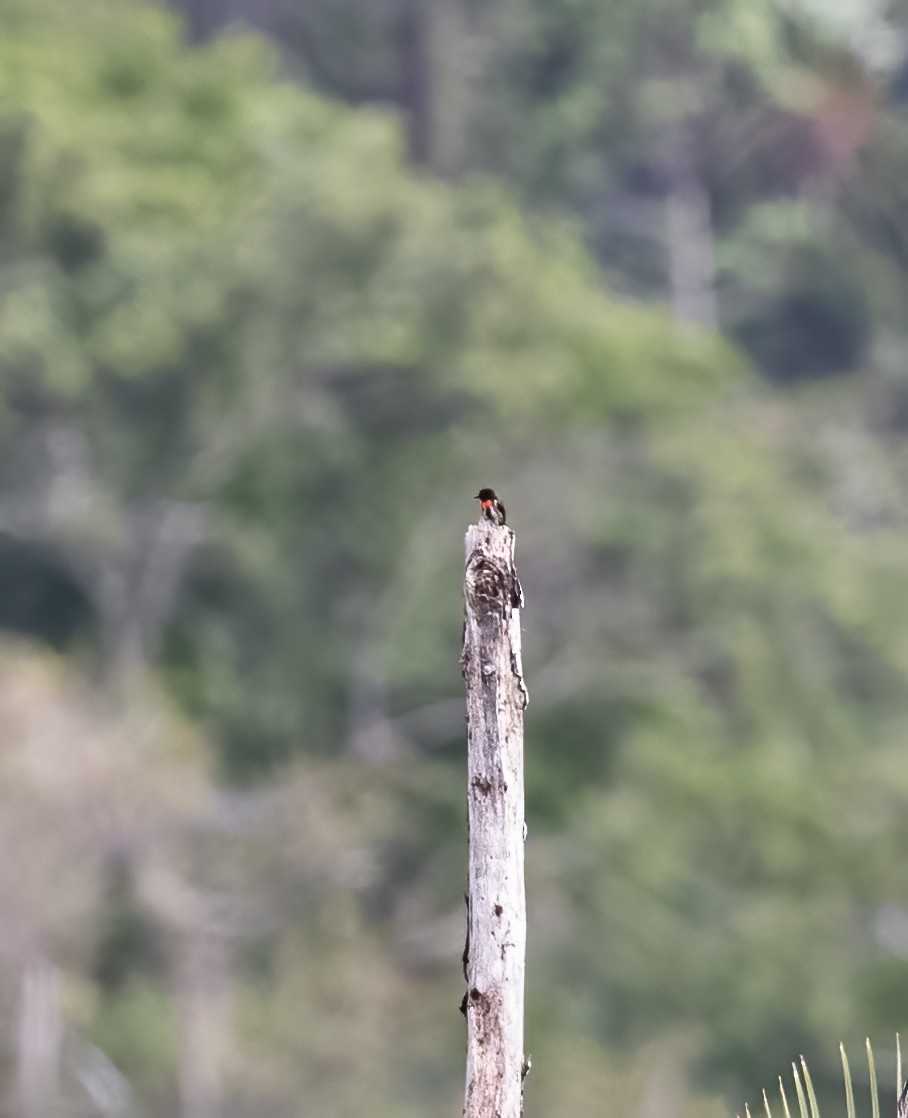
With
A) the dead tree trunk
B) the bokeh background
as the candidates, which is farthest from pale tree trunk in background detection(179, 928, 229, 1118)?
the dead tree trunk

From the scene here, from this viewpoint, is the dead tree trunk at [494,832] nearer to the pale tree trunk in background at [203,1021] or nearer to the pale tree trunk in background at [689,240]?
the pale tree trunk in background at [203,1021]

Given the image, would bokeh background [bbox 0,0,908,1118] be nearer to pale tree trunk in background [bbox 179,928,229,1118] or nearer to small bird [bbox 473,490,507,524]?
pale tree trunk in background [bbox 179,928,229,1118]

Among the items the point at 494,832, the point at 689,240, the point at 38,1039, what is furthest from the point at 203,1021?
the point at 689,240

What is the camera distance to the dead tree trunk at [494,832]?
3.86 m

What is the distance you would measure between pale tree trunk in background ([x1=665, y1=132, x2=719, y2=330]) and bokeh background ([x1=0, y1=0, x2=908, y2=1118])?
5.86 meters

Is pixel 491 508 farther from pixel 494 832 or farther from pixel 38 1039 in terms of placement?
pixel 38 1039

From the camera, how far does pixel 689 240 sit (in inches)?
1366

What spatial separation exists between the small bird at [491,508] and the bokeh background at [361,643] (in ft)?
47.7

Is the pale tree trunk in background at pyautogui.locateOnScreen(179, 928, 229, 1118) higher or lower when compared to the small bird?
higher

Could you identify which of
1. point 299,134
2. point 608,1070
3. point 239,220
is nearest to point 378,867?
point 608,1070

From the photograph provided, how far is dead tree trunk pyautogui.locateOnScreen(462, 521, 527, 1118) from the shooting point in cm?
386

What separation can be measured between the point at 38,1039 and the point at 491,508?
15098mm

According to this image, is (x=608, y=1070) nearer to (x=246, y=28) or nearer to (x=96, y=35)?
(x=96, y=35)

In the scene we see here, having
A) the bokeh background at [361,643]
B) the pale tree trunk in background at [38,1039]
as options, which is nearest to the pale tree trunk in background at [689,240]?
the bokeh background at [361,643]
